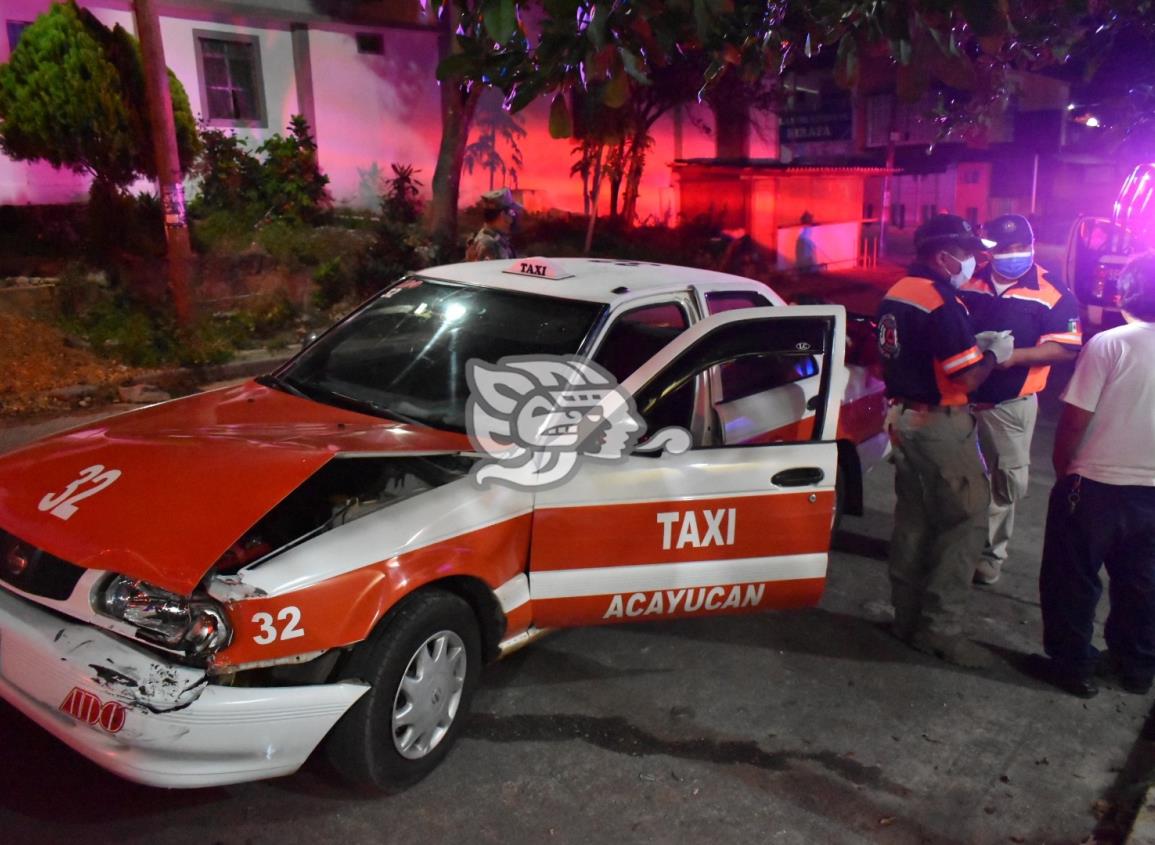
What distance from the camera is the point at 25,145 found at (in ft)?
31.1

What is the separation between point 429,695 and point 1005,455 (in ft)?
10.8

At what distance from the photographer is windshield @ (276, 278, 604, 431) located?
3.93m

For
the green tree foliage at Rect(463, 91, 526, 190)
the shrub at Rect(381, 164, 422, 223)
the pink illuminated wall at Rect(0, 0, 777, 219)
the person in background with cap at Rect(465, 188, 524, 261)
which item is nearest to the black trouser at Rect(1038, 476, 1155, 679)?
the person in background with cap at Rect(465, 188, 524, 261)

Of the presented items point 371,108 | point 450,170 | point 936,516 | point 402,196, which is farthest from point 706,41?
point 371,108

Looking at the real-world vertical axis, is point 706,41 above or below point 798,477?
above

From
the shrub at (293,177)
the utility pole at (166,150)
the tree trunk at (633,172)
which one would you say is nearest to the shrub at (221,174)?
the shrub at (293,177)

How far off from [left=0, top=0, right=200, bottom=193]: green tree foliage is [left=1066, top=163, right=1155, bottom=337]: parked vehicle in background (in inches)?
384

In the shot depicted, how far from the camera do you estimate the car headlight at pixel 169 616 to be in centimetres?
273

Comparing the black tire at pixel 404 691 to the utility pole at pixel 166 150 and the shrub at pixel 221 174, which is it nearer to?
the utility pole at pixel 166 150

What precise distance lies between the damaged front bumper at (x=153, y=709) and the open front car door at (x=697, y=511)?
3.30ft

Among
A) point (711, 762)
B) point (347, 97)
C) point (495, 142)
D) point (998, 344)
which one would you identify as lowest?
point (711, 762)

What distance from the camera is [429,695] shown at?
3.19 metres

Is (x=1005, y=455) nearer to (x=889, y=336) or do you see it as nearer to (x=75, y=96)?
(x=889, y=336)

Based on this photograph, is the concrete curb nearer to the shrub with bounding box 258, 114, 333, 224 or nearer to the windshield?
the shrub with bounding box 258, 114, 333, 224
